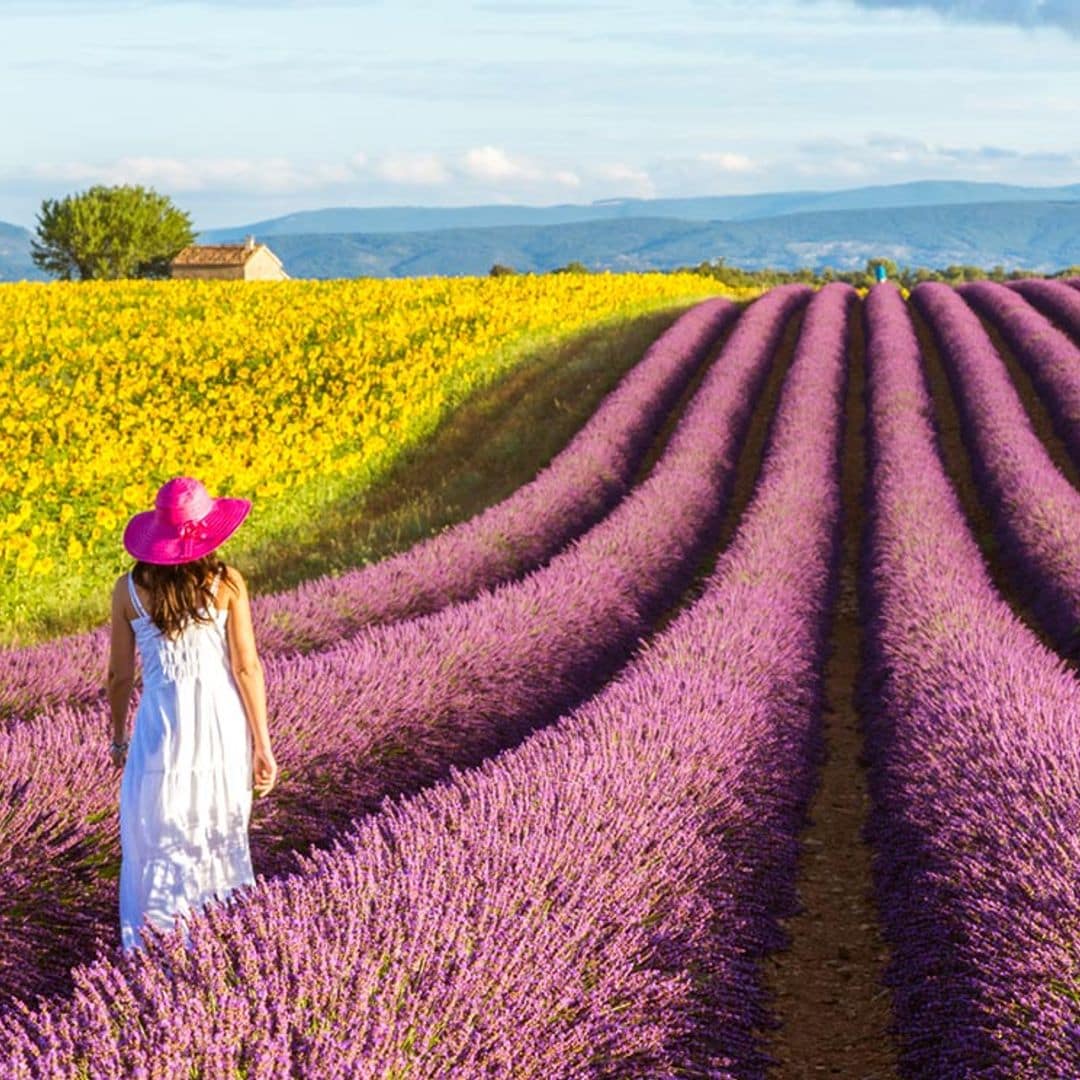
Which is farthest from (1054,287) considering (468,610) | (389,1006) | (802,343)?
(389,1006)

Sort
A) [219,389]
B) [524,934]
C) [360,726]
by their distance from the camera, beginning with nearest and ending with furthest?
[524,934], [360,726], [219,389]

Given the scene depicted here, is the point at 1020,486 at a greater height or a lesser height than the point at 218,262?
lesser

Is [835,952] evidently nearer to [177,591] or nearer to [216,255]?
[177,591]

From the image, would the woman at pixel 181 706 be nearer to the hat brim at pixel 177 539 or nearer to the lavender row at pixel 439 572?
the hat brim at pixel 177 539

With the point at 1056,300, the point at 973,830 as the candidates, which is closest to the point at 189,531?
the point at 973,830

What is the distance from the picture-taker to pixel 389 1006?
8.82ft

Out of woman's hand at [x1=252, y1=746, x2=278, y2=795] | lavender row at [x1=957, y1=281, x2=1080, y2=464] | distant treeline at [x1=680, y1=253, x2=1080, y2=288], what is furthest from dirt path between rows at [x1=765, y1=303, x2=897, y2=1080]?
distant treeline at [x1=680, y1=253, x2=1080, y2=288]

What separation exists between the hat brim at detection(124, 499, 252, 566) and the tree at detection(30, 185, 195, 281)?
55.8 metres

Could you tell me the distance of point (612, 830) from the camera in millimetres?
3967

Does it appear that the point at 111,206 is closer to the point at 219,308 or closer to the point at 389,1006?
the point at 219,308

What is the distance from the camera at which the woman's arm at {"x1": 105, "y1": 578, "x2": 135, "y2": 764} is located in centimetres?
382

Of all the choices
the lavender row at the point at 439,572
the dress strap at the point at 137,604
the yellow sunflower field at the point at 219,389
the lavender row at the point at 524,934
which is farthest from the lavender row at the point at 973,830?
the yellow sunflower field at the point at 219,389

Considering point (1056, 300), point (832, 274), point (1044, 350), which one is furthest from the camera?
point (832, 274)

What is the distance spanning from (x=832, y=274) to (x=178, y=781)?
67.4 meters
